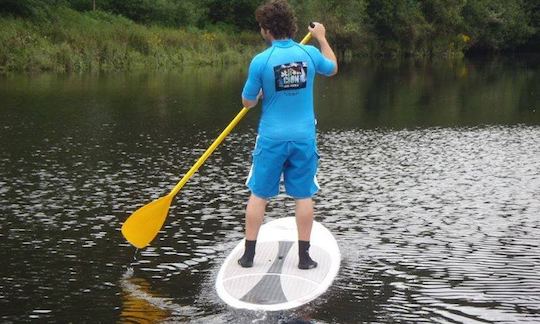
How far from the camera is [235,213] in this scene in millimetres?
8078

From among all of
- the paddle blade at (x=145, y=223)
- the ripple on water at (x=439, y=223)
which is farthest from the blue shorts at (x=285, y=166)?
the paddle blade at (x=145, y=223)

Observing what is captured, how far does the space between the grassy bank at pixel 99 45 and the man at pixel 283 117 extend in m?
25.1

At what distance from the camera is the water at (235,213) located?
5.09 metres

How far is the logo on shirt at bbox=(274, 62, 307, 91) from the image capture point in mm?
5305

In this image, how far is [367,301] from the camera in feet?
16.8

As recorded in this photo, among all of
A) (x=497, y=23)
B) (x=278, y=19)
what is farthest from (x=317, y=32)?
(x=497, y=23)

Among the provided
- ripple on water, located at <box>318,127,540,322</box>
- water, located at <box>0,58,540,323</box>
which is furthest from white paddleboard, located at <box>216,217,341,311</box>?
ripple on water, located at <box>318,127,540,322</box>

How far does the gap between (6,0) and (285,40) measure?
32030mm

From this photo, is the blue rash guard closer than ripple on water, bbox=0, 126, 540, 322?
No

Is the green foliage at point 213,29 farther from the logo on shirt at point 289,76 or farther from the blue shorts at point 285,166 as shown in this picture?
the logo on shirt at point 289,76

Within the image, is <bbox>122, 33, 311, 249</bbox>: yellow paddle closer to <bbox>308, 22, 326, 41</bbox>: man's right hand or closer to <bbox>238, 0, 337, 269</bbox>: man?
<bbox>238, 0, 337, 269</bbox>: man

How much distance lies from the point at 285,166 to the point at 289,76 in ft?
2.23

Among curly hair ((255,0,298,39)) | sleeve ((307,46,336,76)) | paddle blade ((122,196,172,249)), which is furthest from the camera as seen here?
paddle blade ((122,196,172,249))

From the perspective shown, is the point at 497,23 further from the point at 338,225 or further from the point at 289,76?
the point at 289,76
